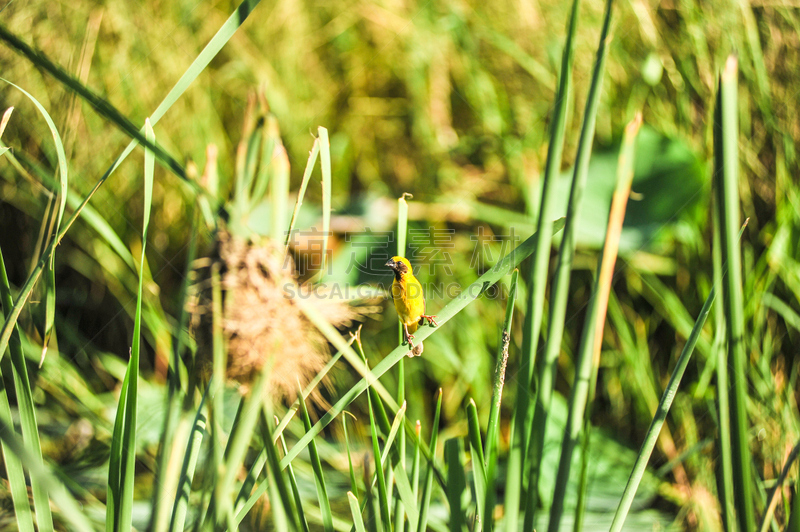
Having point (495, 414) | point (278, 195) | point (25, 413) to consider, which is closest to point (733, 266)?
point (495, 414)

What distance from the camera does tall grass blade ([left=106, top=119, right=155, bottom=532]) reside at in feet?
1.10

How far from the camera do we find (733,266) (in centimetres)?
27

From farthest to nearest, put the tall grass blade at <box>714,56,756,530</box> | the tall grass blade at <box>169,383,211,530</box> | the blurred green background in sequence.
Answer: the blurred green background → the tall grass blade at <box>169,383,211,530</box> → the tall grass blade at <box>714,56,756,530</box>

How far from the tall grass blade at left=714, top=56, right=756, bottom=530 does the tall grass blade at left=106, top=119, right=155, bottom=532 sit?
0.42m

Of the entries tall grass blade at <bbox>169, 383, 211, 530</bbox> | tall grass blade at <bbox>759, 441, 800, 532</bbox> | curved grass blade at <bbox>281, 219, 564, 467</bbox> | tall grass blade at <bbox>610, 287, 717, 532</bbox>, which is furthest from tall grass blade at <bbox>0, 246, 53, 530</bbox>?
tall grass blade at <bbox>759, 441, 800, 532</bbox>

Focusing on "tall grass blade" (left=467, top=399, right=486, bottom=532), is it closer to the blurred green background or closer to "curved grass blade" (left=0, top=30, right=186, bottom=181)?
"curved grass blade" (left=0, top=30, right=186, bottom=181)

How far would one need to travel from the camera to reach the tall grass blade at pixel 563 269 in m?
0.28

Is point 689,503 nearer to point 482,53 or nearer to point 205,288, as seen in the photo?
point 205,288

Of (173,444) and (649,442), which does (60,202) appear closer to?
(173,444)

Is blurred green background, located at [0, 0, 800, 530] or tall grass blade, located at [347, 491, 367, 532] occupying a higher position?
blurred green background, located at [0, 0, 800, 530]

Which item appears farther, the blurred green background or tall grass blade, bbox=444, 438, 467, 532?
the blurred green background

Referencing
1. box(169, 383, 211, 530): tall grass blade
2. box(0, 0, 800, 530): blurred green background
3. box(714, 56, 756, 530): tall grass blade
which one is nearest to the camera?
box(714, 56, 756, 530): tall grass blade

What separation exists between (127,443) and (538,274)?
0.37m

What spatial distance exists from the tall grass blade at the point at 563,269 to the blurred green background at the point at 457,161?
45 centimetres
